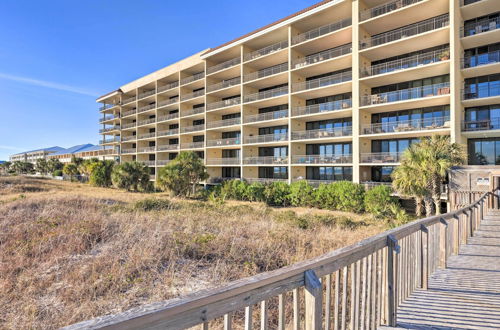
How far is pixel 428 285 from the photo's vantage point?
525cm

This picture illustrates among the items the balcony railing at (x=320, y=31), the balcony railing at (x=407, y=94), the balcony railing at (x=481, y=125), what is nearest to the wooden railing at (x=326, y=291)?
the balcony railing at (x=481, y=125)

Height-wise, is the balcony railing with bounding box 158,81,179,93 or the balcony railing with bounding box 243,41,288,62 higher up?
the balcony railing with bounding box 243,41,288,62

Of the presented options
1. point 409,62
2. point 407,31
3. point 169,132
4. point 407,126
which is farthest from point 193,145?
point 407,31

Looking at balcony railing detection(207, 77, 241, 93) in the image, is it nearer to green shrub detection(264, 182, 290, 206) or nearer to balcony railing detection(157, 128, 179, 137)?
balcony railing detection(157, 128, 179, 137)

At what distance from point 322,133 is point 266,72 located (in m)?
10.1

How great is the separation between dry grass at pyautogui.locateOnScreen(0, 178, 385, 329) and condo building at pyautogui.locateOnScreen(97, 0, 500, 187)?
16025mm

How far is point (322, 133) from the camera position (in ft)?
87.2

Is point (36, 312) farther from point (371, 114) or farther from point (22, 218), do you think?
point (371, 114)

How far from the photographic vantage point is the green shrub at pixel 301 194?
991 inches

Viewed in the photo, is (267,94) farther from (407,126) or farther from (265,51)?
(407,126)

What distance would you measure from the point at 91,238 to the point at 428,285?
357 inches

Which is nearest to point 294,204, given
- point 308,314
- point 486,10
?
point 486,10

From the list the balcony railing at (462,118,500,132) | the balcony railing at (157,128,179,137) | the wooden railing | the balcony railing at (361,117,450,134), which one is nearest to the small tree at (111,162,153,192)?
the balcony railing at (157,128,179,137)

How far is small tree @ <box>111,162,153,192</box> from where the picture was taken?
35.3 metres
